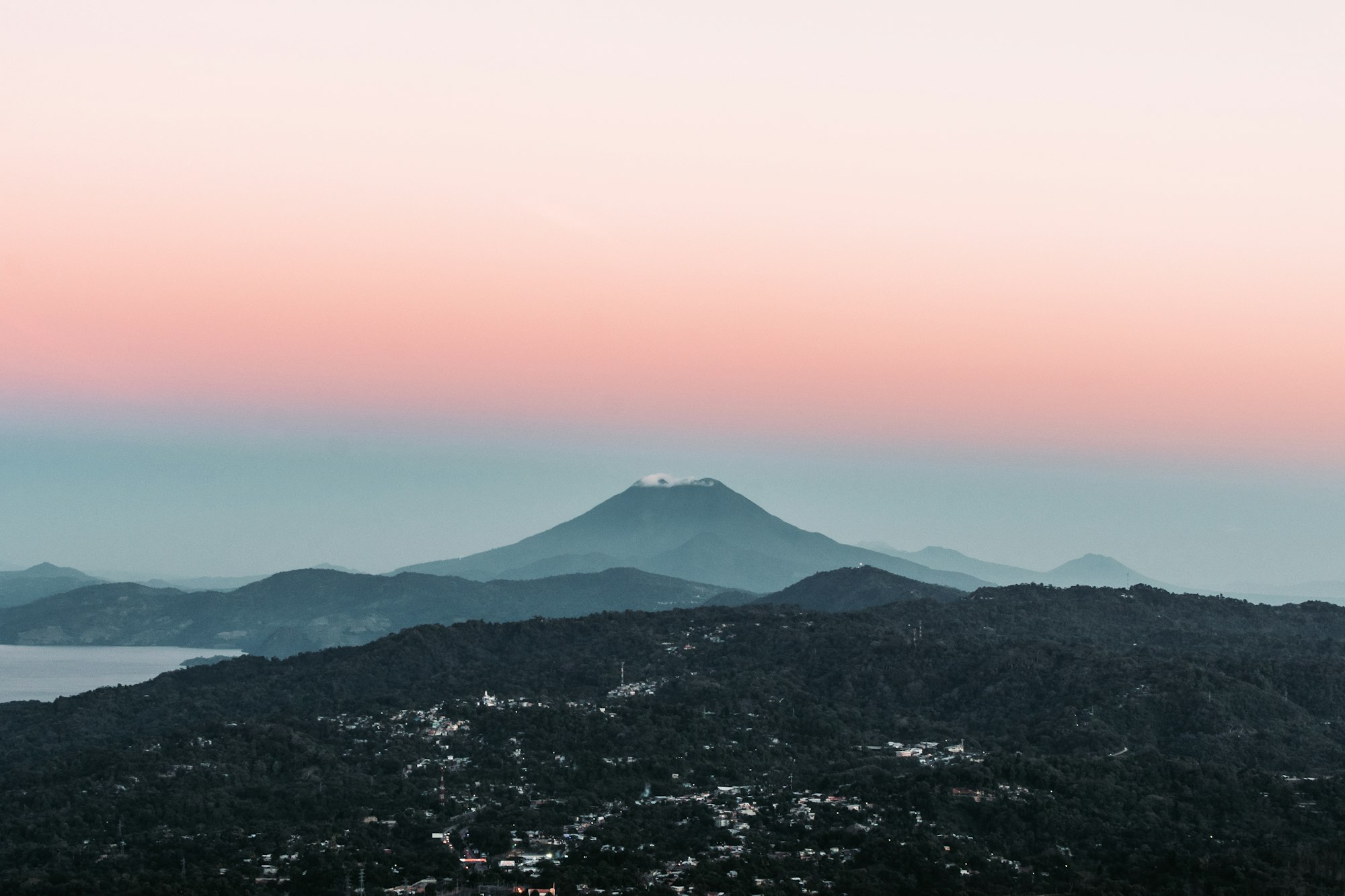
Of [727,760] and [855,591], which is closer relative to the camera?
[727,760]

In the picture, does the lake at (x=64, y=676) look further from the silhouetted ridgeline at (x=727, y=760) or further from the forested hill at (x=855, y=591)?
the forested hill at (x=855, y=591)

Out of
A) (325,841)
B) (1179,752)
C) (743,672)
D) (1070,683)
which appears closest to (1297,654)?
(1070,683)

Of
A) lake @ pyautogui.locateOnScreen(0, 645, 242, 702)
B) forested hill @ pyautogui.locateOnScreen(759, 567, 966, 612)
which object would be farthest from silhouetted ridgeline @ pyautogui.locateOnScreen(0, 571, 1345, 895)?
forested hill @ pyautogui.locateOnScreen(759, 567, 966, 612)

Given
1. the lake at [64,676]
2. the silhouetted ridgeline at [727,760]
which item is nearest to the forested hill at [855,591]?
the silhouetted ridgeline at [727,760]

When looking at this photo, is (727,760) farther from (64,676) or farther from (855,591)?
(64,676)

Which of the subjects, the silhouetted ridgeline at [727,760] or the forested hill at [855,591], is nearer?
the silhouetted ridgeline at [727,760]

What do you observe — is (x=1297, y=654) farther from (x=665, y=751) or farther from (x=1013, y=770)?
(x=665, y=751)

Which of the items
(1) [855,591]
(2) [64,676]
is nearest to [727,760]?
(1) [855,591]

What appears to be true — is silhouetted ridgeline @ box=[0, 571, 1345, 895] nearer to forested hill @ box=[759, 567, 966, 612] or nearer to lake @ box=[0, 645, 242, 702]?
→ lake @ box=[0, 645, 242, 702]

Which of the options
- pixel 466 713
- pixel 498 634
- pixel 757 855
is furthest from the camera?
pixel 498 634
